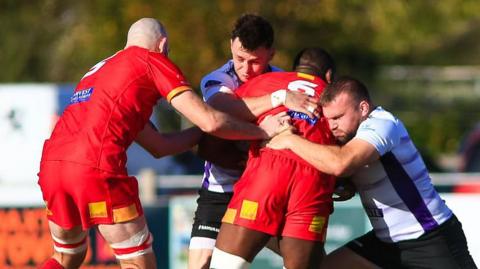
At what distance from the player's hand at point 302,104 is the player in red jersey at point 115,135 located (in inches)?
6.3

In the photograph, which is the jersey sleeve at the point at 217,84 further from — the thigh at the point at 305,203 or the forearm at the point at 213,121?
the thigh at the point at 305,203

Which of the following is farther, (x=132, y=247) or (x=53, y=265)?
(x=53, y=265)

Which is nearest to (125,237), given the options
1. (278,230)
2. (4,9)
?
(278,230)

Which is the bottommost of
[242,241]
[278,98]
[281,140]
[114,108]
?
[242,241]

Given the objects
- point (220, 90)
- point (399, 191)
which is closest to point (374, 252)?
point (399, 191)

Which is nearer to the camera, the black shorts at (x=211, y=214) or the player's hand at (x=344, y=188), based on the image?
the player's hand at (x=344, y=188)

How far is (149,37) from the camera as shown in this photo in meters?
7.12

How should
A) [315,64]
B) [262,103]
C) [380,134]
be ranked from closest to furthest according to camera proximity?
1. [380,134]
2. [262,103]
3. [315,64]

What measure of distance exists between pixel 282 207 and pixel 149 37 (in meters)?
1.39

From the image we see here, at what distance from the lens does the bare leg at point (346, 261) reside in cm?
728

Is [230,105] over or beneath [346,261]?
over

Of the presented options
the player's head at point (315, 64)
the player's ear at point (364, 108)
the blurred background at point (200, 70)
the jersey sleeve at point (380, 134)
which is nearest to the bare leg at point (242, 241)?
the jersey sleeve at point (380, 134)

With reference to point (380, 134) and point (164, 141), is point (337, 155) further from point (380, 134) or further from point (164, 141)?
point (164, 141)

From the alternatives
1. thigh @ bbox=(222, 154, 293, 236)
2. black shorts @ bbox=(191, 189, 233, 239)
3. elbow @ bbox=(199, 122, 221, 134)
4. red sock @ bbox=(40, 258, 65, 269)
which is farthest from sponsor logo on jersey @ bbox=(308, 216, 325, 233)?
red sock @ bbox=(40, 258, 65, 269)
